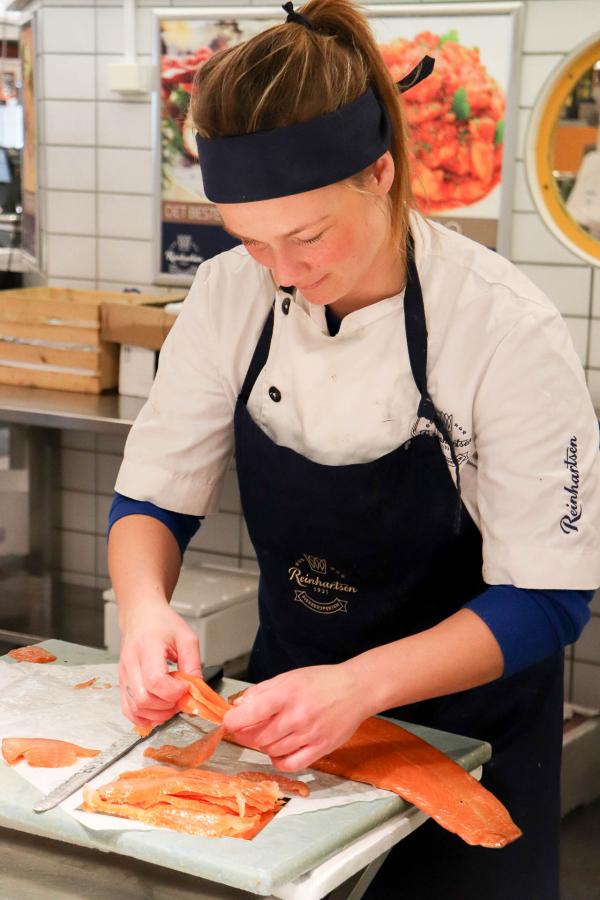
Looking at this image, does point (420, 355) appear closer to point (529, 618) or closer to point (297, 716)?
point (529, 618)

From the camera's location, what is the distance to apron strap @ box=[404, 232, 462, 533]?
1690 mm

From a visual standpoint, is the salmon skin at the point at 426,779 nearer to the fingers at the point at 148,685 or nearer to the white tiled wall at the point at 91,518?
the fingers at the point at 148,685

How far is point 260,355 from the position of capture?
1.85m

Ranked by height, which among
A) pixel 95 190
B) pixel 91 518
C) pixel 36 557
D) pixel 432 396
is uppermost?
pixel 95 190

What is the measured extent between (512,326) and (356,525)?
0.37m

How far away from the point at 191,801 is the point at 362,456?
58 centimetres

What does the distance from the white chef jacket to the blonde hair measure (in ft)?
0.86

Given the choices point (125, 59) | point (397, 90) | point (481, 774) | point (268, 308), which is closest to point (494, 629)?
point (481, 774)

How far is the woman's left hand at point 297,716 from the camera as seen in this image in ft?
4.78

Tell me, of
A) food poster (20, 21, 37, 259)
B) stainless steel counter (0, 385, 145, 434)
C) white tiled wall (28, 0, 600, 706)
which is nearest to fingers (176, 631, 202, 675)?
stainless steel counter (0, 385, 145, 434)

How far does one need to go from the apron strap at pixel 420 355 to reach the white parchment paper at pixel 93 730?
0.45 metres

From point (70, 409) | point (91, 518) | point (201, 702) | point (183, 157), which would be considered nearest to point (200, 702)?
point (201, 702)

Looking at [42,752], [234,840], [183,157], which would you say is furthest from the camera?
[183,157]

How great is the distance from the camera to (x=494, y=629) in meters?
1.57
